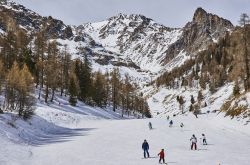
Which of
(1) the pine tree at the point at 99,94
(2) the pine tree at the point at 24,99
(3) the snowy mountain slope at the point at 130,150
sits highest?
(1) the pine tree at the point at 99,94

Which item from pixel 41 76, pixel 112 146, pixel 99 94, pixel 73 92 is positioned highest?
pixel 41 76

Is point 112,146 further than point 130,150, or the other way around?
point 112,146

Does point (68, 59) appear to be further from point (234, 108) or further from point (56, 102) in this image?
point (234, 108)

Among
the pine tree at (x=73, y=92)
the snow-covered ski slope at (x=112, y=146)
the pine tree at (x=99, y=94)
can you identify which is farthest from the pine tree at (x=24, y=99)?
the pine tree at (x=99, y=94)

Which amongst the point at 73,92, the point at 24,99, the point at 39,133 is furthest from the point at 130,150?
the point at 73,92

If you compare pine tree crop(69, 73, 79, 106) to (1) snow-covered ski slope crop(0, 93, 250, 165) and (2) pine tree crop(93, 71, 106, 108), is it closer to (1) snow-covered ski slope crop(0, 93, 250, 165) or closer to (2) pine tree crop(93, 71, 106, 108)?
(2) pine tree crop(93, 71, 106, 108)

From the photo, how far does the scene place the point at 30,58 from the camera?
→ 335ft

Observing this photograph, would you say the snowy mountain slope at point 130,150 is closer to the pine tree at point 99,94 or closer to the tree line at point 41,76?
the tree line at point 41,76

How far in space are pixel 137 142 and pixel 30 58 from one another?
60.6 metres

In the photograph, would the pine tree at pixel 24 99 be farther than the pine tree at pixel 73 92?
No

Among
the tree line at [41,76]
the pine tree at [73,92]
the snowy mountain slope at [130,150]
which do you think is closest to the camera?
the snowy mountain slope at [130,150]

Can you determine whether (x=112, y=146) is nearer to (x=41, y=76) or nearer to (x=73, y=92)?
(x=73, y=92)

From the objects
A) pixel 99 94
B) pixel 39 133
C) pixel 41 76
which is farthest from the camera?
pixel 99 94

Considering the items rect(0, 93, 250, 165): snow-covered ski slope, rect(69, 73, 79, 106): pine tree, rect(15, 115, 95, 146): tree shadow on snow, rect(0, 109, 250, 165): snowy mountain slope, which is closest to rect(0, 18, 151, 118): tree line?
rect(69, 73, 79, 106): pine tree
